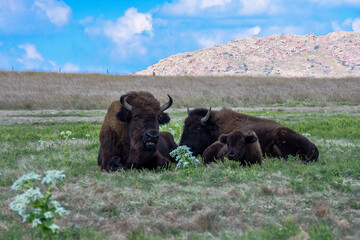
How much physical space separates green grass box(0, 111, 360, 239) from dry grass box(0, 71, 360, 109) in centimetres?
2281

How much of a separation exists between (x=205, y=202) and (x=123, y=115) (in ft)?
11.5

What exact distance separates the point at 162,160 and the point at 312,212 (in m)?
4.41

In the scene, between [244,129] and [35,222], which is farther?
[244,129]

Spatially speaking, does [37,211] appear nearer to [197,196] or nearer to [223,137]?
[197,196]

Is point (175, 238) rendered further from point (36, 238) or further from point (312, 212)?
point (312, 212)

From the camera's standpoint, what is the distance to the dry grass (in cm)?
3195

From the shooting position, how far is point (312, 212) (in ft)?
18.1

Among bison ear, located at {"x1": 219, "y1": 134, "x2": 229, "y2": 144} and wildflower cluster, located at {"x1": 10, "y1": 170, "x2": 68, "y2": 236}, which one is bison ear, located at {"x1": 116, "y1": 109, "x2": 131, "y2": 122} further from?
wildflower cluster, located at {"x1": 10, "y1": 170, "x2": 68, "y2": 236}

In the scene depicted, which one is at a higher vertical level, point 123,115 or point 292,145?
point 123,115

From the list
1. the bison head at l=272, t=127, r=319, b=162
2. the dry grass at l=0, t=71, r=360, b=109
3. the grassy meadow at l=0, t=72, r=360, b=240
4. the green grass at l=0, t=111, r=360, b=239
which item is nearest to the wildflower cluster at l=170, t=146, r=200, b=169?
the grassy meadow at l=0, t=72, r=360, b=240

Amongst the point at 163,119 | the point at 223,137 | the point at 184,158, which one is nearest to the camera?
the point at 184,158

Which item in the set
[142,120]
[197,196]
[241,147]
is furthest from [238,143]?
[197,196]

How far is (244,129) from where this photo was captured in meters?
11.0

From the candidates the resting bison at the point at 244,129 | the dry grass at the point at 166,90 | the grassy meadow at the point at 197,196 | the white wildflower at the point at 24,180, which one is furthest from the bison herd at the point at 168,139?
the dry grass at the point at 166,90
